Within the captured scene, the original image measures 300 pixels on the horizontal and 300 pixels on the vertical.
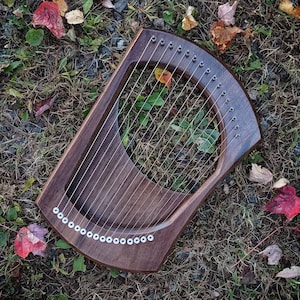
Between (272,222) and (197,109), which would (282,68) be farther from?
(272,222)

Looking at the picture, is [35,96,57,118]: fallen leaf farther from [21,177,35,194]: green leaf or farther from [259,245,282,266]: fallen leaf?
[259,245,282,266]: fallen leaf

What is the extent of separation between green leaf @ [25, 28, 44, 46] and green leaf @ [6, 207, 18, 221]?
0.56 metres

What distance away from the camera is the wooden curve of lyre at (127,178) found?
178 centimetres

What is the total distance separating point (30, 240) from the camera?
1.90 metres

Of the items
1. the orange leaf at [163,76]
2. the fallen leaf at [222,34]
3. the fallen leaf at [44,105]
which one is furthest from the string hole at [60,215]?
the fallen leaf at [222,34]

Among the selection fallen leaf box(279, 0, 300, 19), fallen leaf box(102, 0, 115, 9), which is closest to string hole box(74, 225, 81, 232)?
fallen leaf box(102, 0, 115, 9)

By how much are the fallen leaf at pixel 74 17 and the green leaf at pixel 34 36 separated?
0.10 m

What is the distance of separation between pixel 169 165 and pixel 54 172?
391 mm

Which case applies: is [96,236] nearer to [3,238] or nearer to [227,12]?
[3,238]

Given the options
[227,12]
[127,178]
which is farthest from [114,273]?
[227,12]

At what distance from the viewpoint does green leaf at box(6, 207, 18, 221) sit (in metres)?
1.91

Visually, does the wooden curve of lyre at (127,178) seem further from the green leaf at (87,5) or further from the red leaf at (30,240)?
the green leaf at (87,5)

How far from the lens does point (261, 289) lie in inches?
77.5

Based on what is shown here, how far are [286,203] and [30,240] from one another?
0.87 m
